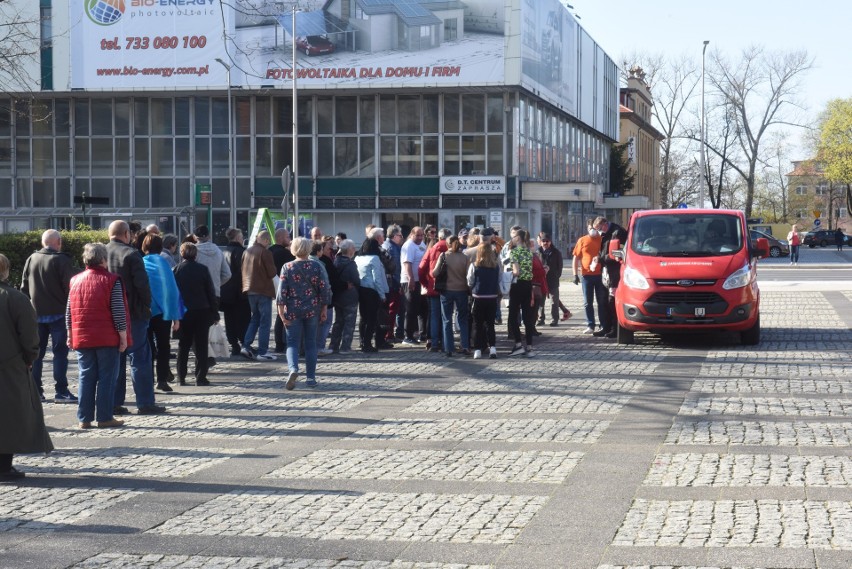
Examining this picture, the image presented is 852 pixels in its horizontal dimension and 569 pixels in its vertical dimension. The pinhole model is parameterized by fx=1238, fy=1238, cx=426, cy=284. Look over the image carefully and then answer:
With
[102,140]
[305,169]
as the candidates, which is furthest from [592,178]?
[102,140]

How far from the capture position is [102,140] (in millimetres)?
57281

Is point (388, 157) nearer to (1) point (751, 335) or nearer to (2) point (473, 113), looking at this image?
(2) point (473, 113)

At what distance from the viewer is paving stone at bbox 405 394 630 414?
474 inches

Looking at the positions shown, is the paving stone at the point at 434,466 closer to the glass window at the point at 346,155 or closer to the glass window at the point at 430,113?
the glass window at the point at 430,113

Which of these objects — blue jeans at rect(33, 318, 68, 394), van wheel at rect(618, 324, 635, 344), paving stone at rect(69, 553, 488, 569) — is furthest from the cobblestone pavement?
van wheel at rect(618, 324, 635, 344)

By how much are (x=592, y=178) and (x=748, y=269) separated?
5887 cm

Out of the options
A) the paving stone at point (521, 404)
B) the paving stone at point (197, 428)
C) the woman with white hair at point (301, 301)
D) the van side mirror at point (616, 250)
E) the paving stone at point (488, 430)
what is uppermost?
the van side mirror at point (616, 250)

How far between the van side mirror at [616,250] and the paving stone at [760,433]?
792cm

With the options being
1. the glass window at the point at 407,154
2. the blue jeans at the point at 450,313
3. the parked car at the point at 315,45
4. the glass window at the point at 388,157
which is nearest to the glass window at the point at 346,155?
the glass window at the point at 388,157

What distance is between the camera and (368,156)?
5534 centimetres

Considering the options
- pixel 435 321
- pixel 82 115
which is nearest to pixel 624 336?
pixel 435 321

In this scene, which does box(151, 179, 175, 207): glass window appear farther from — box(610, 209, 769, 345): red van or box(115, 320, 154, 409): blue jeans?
box(115, 320, 154, 409): blue jeans

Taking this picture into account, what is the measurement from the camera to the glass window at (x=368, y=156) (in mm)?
55281

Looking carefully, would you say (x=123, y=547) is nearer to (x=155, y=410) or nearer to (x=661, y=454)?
(x=661, y=454)
